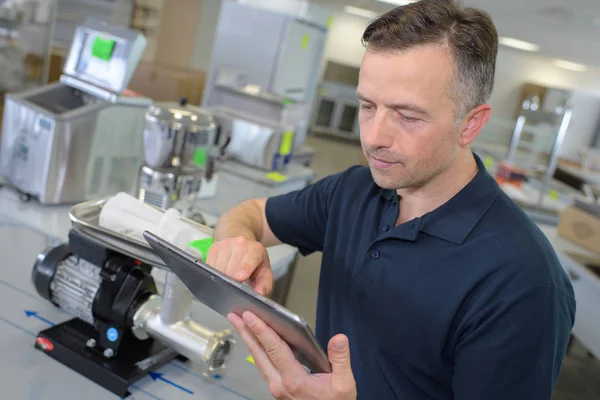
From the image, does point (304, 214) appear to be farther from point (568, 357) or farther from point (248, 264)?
point (568, 357)

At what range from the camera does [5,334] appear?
46.6 inches

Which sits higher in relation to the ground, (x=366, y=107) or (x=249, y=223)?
(x=366, y=107)

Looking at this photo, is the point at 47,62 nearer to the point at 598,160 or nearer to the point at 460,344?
the point at 460,344

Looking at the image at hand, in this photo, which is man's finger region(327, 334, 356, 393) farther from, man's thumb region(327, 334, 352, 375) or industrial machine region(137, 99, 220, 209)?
industrial machine region(137, 99, 220, 209)

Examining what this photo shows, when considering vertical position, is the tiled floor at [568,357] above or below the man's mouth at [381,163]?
below

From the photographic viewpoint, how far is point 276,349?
0.81 meters

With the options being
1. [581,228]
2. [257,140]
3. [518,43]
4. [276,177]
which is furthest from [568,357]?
[518,43]

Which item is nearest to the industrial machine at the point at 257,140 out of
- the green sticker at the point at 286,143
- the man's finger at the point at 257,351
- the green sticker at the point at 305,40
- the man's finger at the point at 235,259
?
the green sticker at the point at 286,143

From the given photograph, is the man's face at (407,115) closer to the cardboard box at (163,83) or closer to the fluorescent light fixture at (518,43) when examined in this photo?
the cardboard box at (163,83)

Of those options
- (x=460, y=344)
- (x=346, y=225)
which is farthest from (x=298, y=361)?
(x=346, y=225)

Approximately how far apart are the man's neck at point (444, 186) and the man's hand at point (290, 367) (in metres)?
0.40

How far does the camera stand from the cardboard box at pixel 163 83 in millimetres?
3959

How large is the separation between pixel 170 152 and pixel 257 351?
1016mm

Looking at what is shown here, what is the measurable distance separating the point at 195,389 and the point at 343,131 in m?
9.21
